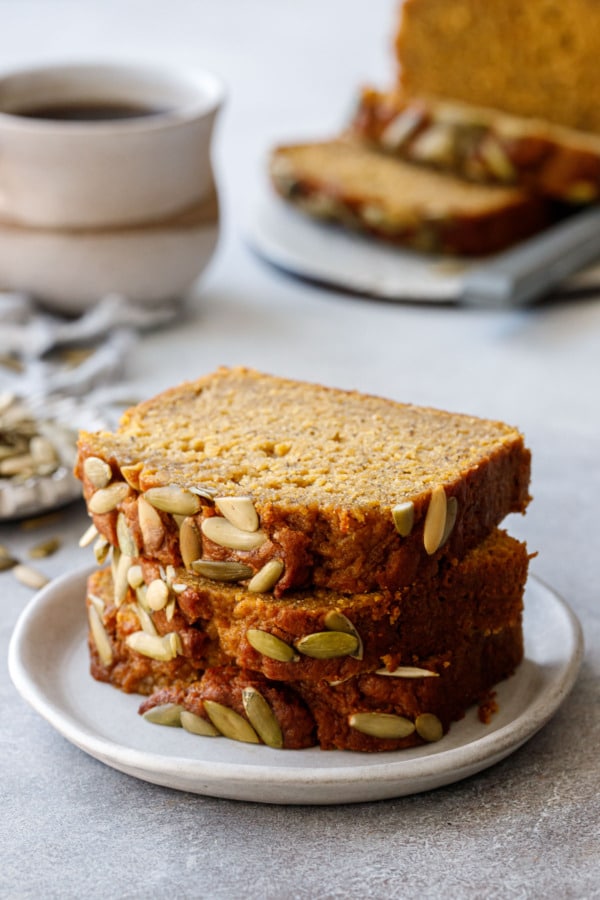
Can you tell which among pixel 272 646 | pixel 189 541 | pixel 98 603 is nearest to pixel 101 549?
pixel 98 603

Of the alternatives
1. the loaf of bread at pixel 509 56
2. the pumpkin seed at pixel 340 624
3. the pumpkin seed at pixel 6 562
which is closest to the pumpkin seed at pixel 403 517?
the pumpkin seed at pixel 340 624

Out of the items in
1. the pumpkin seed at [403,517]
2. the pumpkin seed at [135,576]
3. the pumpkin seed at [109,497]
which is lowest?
the pumpkin seed at [135,576]

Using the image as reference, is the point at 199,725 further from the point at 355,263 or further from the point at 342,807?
the point at 355,263

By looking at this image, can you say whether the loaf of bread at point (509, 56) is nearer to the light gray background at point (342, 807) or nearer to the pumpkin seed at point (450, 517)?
the light gray background at point (342, 807)

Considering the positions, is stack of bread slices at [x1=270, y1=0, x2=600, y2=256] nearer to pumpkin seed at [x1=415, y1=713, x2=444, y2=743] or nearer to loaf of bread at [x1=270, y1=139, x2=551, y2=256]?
loaf of bread at [x1=270, y1=139, x2=551, y2=256]

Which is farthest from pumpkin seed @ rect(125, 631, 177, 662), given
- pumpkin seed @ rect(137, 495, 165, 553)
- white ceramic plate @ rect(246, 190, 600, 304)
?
white ceramic plate @ rect(246, 190, 600, 304)
